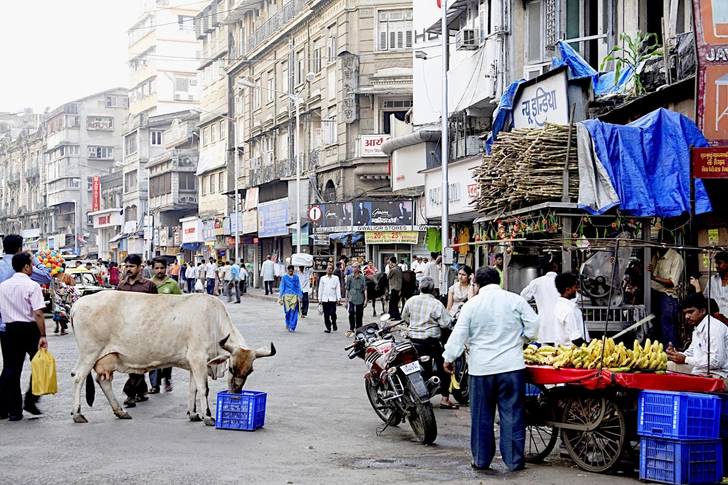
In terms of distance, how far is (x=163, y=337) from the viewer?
11086mm

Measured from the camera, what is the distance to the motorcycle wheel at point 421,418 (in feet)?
31.9

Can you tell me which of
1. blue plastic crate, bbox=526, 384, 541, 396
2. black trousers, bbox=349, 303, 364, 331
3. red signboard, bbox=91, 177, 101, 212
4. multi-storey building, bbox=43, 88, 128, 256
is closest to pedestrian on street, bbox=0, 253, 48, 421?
blue plastic crate, bbox=526, 384, 541, 396

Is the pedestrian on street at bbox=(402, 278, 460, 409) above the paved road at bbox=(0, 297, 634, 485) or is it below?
above

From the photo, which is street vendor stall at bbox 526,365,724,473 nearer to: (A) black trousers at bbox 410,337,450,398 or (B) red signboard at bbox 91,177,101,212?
(A) black trousers at bbox 410,337,450,398

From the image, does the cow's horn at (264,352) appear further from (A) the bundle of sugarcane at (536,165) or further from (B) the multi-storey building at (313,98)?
(B) the multi-storey building at (313,98)

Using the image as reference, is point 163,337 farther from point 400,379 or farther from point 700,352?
point 700,352

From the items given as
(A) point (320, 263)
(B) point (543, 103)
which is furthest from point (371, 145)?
(B) point (543, 103)

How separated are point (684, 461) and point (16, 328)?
7.24 meters

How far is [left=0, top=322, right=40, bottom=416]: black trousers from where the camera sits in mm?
10695

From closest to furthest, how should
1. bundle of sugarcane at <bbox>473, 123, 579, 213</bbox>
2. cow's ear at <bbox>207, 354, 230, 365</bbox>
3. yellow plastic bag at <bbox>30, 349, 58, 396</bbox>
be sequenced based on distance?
yellow plastic bag at <bbox>30, 349, 58, 396</bbox>, cow's ear at <bbox>207, 354, 230, 365</bbox>, bundle of sugarcane at <bbox>473, 123, 579, 213</bbox>

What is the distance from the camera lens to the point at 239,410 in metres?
10.3

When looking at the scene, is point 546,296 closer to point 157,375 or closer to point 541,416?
point 541,416

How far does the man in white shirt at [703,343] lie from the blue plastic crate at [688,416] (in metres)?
0.70

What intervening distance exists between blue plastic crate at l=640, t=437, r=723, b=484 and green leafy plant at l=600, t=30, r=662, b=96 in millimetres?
9008
